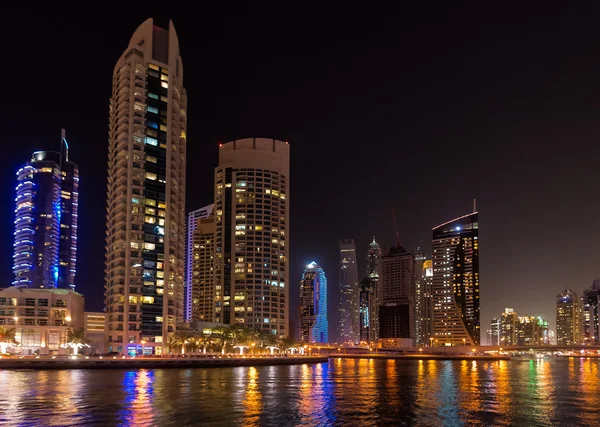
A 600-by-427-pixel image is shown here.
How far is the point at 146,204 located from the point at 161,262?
1715cm

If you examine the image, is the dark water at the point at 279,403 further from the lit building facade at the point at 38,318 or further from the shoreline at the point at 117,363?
the lit building facade at the point at 38,318

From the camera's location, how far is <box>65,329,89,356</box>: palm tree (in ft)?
545

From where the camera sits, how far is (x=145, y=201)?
184 meters

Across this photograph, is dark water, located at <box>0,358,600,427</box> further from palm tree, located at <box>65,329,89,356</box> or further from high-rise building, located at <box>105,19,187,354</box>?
high-rise building, located at <box>105,19,187,354</box>

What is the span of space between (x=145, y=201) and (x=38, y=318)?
Answer: 42.5 metres

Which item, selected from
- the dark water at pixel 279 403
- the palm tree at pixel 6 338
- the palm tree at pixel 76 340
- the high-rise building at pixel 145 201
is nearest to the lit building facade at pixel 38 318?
the palm tree at pixel 76 340

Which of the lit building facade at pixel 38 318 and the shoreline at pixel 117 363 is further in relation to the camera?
the lit building facade at pixel 38 318

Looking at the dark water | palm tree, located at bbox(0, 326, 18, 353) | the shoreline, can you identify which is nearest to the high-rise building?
the shoreline

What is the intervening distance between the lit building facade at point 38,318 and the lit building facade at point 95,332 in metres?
2.80

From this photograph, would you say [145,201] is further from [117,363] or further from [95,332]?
[117,363]

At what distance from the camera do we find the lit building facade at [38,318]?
6658 inches

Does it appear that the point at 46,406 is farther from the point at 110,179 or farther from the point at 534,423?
the point at 110,179

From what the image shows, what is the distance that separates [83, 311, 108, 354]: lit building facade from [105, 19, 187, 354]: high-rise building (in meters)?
2.14

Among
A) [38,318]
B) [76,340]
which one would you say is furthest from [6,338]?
[76,340]
